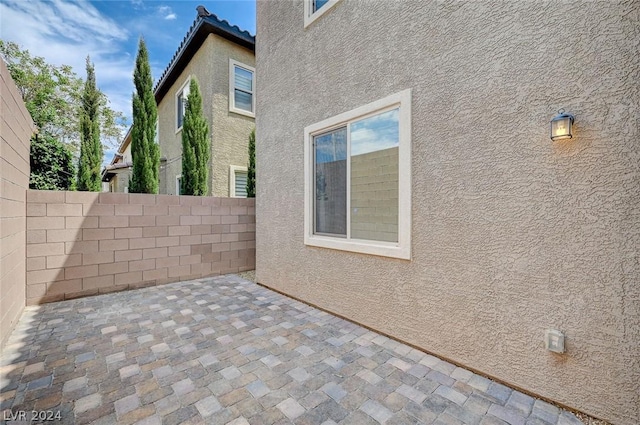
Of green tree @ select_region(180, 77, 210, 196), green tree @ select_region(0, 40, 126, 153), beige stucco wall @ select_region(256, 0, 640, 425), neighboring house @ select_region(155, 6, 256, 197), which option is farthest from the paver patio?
green tree @ select_region(0, 40, 126, 153)

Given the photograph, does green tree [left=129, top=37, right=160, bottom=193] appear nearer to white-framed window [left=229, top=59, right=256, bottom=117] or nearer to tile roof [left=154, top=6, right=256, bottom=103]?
tile roof [left=154, top=6, right=256, bottom=103]

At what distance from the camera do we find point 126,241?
18.9ft

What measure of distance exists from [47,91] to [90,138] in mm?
11898

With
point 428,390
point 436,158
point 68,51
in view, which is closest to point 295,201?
point 436,158

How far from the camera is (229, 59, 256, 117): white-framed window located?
380 inches

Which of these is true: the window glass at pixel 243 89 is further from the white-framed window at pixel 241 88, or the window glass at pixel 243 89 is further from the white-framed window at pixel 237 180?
the white-framed window at pixel 237 180

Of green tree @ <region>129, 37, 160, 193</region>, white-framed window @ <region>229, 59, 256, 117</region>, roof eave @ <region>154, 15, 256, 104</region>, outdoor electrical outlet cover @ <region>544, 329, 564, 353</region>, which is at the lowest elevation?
outdoor electrical outlet cover @ <region>544, 329, 564, 353</region>

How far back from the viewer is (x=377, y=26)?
3748mm

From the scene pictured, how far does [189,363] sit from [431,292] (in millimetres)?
2903

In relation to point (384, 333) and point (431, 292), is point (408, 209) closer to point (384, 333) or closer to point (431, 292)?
point (431, 292)

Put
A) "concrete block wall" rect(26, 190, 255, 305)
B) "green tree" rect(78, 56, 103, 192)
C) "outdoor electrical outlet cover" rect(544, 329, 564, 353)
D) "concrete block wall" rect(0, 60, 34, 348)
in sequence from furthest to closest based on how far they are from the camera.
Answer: "green tree" rect(78, 56, 103, 192) < "concrete block wall" rect(26, 190, 255, 305) < "concrete block wall" rect(0, 60, 34, 348) < "outdoor electrical outlet cover" rect(544, 329, 564, 353)

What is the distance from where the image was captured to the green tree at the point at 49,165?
6.53 m

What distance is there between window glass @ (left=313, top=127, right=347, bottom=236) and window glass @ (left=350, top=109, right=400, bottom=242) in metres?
0.21

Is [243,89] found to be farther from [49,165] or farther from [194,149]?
[49,165]
